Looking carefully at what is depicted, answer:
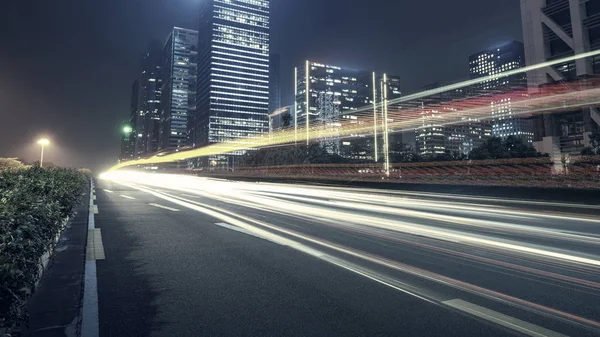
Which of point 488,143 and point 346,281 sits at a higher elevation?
point 488,143

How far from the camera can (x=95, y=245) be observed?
7391 millimetres

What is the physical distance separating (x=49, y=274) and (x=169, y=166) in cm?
14792

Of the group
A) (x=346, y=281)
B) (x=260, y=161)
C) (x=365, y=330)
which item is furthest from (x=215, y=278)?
(x=260, y=161)

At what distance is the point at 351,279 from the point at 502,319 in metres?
1.97

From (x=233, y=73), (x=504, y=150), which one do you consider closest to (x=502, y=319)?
(x=504, y=150)

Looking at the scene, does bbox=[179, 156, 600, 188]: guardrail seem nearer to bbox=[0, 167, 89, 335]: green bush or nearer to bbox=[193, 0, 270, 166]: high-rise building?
bbox=[0, 167, 89, 335]: green bush

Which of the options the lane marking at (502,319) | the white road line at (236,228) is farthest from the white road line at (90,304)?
the lane marking at (502,319)

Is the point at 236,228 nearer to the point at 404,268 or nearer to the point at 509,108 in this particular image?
the point at 404,268

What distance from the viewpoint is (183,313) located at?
3760 mm

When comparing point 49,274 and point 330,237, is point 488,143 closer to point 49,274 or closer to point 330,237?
point 330,237

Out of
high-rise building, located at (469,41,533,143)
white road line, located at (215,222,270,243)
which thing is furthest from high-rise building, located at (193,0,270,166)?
white road line, located at (215,222,270,243)

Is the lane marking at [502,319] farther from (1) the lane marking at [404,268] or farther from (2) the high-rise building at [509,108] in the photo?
(2) the high-rise building at [509,108]

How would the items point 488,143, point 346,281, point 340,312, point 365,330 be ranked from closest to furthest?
point 365,330, point 340,312, point 346,281, point 488,143

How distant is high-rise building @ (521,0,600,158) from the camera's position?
38.1m
